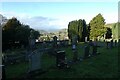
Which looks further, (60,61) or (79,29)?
(79,29)

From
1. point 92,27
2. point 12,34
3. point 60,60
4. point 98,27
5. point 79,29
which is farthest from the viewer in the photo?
point 92,27

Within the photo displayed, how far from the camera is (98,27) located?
55031 mm

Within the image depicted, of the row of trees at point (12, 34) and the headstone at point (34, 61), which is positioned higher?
the row of trees at point (12, 34)

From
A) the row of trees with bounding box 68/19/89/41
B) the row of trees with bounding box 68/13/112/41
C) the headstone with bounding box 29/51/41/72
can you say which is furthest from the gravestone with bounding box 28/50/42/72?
the row of trees with bounding box 68/13/112/41

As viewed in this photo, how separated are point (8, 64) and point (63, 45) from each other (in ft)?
52.2

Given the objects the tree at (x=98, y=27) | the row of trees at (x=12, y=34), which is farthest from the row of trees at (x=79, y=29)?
the row of trees at (x=12, y=34)

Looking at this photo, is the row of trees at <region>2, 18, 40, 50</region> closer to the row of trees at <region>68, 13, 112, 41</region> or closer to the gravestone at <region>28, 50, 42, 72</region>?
the gravestone at <region>28, 50, 42, 72</region>

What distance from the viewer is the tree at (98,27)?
180 feet

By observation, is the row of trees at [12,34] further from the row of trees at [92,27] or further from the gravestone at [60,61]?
the row of trees at [92,27]

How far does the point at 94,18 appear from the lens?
2206 inches

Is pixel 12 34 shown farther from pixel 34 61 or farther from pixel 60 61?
pixel 34 61

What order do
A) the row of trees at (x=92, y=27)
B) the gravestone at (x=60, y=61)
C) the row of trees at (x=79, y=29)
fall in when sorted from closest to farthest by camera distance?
the gravestone at (x=60, y=61), the row of trees at (x=79, y=29), the row of trees at (x=92, y=27)

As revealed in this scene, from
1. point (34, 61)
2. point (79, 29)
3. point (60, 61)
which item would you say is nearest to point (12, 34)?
point (60, 61)

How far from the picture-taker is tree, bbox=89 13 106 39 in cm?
5484
